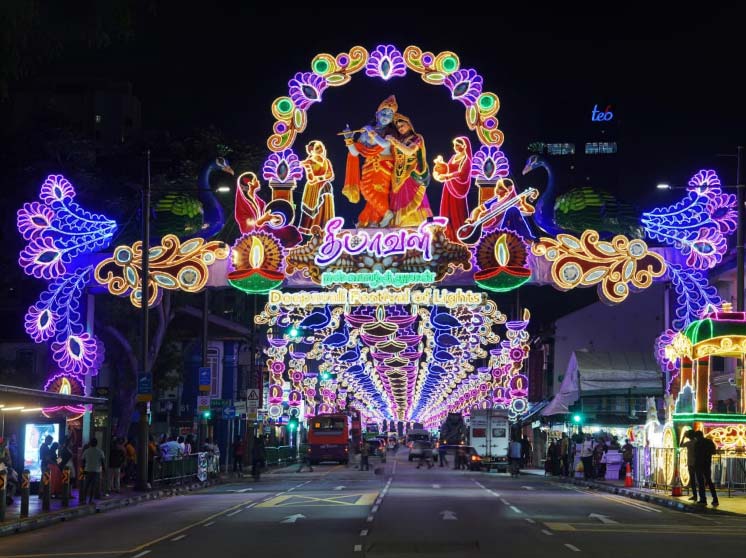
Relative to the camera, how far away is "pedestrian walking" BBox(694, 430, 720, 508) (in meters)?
31.7

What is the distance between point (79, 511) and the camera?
31.7 metres

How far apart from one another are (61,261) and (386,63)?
496 inches

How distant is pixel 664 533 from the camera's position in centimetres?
2431

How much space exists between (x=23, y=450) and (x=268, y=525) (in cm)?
1255

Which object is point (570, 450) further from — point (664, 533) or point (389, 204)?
point (664, 533)

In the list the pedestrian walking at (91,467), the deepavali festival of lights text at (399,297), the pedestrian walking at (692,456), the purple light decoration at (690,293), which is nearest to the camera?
the pedestrian walking at (692,456)

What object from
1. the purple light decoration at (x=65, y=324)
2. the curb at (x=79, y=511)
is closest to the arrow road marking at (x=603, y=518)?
the curb at (x=79, y=511)

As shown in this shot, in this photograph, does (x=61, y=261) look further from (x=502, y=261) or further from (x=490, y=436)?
(x=490, y=436)

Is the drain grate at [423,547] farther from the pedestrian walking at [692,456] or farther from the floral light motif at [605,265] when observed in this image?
the floral light motif at [605,265]

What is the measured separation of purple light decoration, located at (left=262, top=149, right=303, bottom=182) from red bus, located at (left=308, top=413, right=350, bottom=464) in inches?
1726

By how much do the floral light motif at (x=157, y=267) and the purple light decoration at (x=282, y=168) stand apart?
2.84 metres

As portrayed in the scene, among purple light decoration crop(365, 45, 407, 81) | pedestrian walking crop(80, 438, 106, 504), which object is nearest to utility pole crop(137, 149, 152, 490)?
pedestrian walking crop(80, 438, 106, 504)

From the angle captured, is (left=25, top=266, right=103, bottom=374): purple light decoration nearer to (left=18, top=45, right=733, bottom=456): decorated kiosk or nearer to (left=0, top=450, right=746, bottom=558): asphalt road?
(left=18, top=45, right=733, bottom=456): decorated kiosk

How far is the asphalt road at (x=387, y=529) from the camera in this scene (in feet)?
67.8
